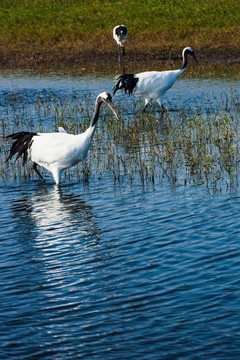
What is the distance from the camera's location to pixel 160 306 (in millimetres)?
5445

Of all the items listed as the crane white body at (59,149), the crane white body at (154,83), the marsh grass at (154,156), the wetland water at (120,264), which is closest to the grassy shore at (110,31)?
the crane white body at (154,83)

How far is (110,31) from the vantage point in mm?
30438

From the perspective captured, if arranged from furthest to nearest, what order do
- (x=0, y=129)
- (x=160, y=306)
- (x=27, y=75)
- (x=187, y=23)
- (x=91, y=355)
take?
(x=187, y=23) → (x=27, y=75) → (x=0, y=129) → (x=160, y=306) → (x=91, y=355)

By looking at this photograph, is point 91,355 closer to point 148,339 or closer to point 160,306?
point 148,339

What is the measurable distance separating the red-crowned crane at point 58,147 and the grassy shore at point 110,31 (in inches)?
652

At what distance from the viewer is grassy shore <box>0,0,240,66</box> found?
91.1ft

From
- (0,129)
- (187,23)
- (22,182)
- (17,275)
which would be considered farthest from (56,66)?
(17,275)

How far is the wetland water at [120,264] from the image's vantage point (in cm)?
496

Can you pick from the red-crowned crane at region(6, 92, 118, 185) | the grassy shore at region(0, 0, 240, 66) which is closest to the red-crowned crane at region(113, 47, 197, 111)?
the red-crowned crane at region(6, 92, 118, 185)

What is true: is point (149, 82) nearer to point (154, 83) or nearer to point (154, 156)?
point (154, 83)

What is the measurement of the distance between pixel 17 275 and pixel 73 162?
3572 mm

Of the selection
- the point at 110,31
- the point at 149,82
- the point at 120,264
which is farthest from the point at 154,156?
the point at 110,31

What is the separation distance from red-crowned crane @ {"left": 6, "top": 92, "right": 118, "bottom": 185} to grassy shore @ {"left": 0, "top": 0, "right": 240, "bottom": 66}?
1656cm

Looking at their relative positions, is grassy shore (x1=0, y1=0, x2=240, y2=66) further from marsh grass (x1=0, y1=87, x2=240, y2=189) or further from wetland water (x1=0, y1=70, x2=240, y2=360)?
wetland water (x1=0, y1=70, x2=240, y2=360)
